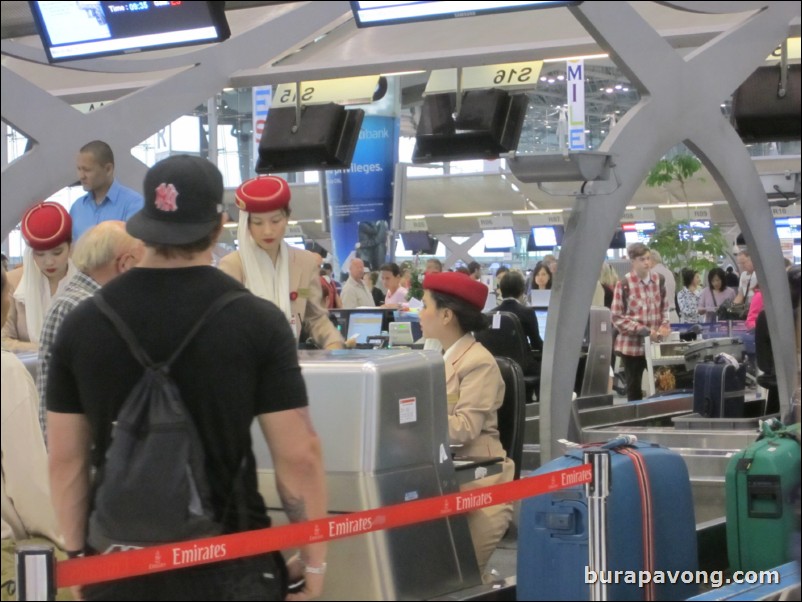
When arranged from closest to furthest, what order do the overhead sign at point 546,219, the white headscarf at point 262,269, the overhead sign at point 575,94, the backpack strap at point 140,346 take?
the backpack strap at point 140,346 → the white headscarf at point 262,269 → the overhead sign at point 575,94 → the overhead sign at point 546,219

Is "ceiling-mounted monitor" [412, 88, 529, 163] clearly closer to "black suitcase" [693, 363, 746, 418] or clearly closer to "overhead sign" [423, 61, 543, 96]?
"overhead sign" [423, 61, 543, 96]

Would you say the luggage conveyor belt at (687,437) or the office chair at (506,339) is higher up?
the office chair at (506,339)

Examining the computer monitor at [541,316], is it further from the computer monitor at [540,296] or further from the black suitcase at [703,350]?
the computer monitor at [540,296]

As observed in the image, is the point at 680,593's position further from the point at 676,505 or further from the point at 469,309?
the point at 469,309

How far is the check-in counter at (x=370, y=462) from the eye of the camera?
13.2 ft

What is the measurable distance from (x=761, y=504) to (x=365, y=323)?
21.9 ft

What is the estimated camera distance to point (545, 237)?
3528cm

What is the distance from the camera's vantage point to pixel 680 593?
4.93 metres

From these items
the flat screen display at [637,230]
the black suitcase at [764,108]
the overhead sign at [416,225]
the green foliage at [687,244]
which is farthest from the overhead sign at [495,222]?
the black suitcase at [764,108]

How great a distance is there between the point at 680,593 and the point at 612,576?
577mm

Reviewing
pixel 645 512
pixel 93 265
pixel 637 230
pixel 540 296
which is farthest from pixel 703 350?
pixel 637 230

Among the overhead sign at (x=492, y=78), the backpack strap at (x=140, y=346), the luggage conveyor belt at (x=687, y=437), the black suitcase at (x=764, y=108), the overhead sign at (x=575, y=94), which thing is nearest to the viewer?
the backpack strap at (x=140, y=346)

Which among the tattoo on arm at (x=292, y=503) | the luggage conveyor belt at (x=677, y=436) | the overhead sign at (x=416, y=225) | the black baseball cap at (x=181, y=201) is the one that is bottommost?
the luggage conveyor belt at (x=677, y=436)

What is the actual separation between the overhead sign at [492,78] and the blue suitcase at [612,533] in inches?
241
